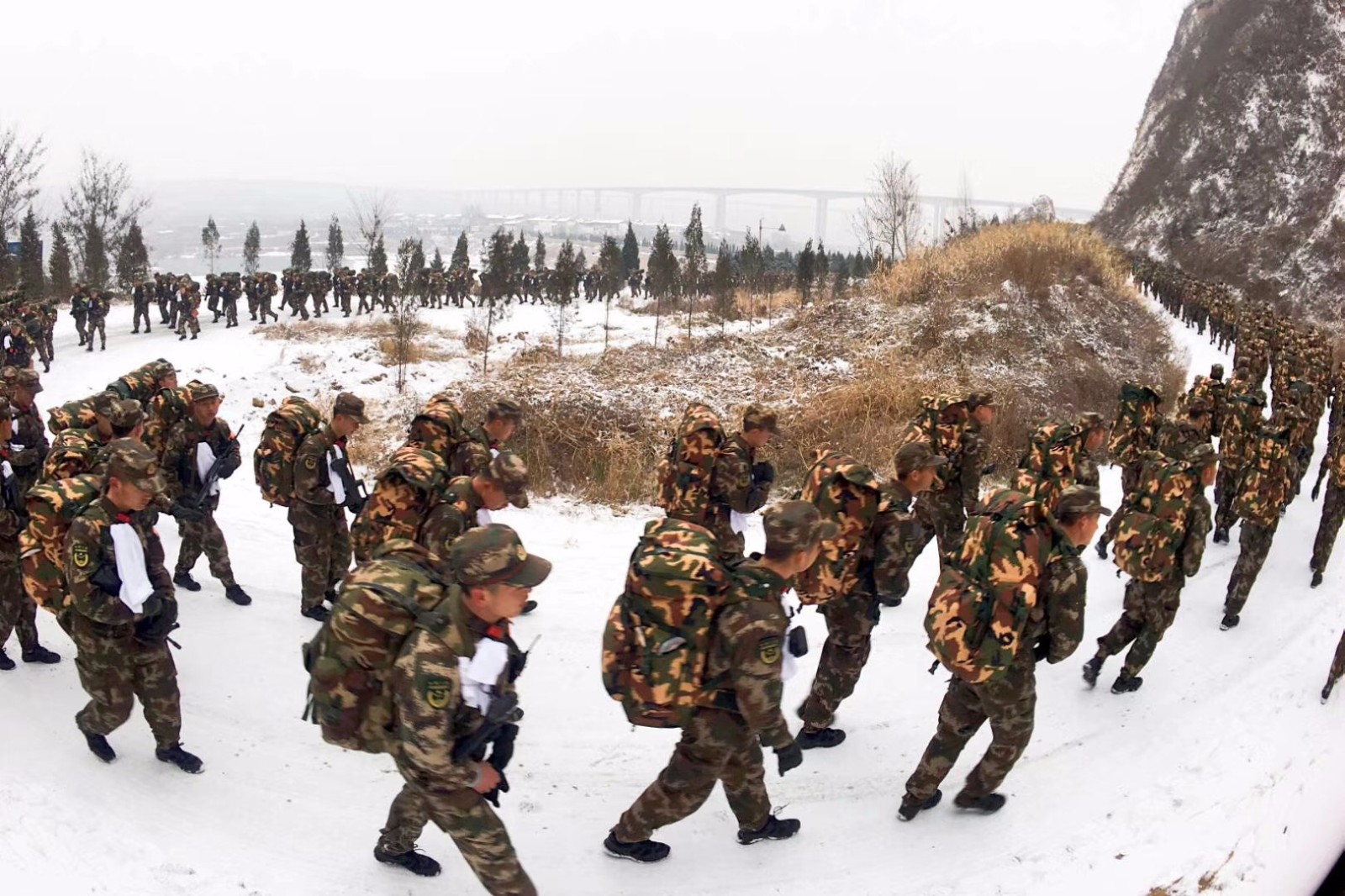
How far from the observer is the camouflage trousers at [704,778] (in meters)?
3.65

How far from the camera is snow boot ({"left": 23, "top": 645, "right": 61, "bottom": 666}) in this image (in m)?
5.46

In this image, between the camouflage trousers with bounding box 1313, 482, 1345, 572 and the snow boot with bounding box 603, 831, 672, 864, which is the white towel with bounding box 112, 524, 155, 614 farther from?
the camouflage trousers with bounding box 1313, 482, 1345, 572

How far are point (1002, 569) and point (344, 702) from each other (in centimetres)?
303

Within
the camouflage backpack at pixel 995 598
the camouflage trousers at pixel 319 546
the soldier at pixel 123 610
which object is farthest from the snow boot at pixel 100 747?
the camouflage backpack at pixel 995 598

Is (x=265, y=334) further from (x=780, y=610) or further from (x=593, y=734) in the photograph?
(x=780, y=610)

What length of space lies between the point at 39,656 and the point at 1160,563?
7724 mm

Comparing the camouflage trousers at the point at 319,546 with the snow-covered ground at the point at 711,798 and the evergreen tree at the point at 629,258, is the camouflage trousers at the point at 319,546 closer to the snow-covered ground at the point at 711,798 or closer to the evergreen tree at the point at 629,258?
the snow-covered ground at the point at 711,798

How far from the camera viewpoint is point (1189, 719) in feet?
17.8

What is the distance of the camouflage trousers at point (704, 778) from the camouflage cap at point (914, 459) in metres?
1.88

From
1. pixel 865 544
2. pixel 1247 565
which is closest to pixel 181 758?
pixel 865 544

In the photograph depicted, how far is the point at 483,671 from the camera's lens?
3.01 meters

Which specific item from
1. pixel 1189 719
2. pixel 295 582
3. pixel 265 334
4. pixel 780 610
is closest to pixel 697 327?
pixel 265 334

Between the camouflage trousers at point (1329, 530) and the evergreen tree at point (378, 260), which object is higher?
the evergreen tree at point (378, 260)

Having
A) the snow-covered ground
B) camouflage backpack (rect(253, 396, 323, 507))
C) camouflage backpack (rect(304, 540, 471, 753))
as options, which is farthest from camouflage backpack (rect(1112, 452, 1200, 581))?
camouflage backpack (rect(253, 396, 323, 507))
